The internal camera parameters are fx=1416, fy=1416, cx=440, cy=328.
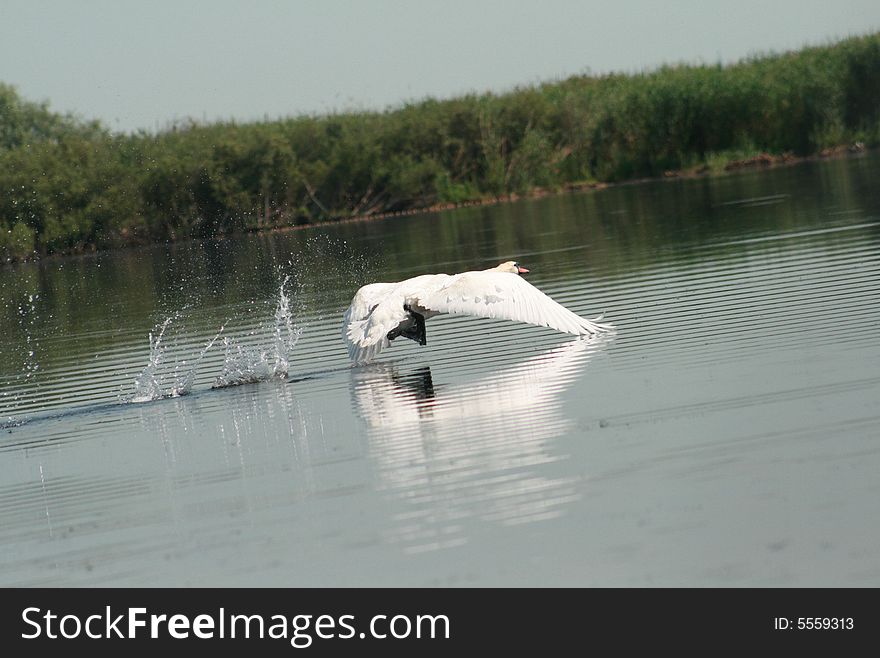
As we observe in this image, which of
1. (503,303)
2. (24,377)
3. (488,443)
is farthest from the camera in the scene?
(24,377)

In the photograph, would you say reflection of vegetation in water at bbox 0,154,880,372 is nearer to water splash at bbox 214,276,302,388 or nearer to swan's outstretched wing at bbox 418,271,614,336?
water splash at bbox 214,276,302,388

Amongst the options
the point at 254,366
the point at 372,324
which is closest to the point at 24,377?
the point at 254,366

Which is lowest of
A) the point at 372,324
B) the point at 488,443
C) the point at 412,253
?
the point at 488,443

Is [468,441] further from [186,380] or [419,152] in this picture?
[419,152]

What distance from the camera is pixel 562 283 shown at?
2541cm

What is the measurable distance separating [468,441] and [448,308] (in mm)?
4663

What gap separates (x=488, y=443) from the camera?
40.3ft

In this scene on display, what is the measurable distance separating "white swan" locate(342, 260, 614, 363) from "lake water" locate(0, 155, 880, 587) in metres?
0.37

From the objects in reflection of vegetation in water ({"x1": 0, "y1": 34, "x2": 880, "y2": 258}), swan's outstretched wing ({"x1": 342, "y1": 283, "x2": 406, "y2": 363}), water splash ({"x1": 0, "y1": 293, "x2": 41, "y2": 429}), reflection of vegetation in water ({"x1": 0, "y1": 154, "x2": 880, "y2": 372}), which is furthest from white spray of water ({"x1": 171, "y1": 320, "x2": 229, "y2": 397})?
reflection of vegetation in water ({"x1": 0, "y1": 34, "x2": 880, "y2": 258})

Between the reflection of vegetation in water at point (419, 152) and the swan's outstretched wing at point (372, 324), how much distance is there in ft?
158
